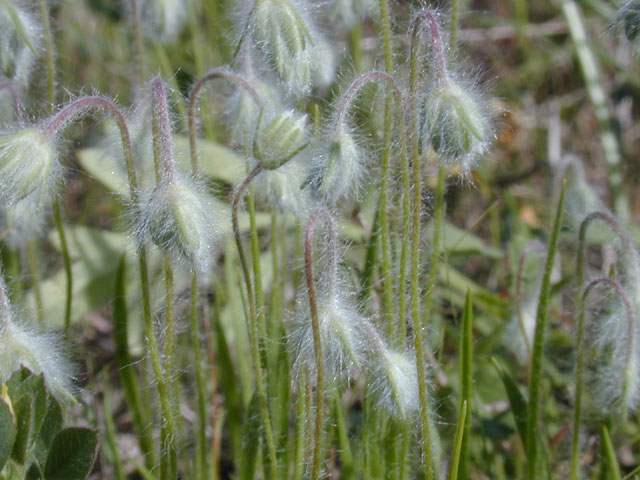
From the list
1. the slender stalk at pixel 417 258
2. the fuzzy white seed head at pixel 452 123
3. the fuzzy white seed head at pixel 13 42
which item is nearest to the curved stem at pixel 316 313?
the slender stalk at pixel 417 258

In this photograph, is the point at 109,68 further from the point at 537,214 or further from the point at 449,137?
the point at 449,137

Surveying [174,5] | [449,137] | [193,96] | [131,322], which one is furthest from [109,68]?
[449,137]

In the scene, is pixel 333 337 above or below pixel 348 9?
below

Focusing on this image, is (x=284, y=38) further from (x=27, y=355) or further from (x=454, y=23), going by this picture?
(x=27, y=355)

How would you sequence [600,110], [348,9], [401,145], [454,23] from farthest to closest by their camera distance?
[600,110], [348,9], [454,23], [401,145]

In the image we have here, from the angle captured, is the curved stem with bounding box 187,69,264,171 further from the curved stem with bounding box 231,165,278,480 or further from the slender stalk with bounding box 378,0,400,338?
the slender stalk with bounding box 378,0,400,338

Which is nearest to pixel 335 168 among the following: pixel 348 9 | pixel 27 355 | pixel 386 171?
pixel 386 171

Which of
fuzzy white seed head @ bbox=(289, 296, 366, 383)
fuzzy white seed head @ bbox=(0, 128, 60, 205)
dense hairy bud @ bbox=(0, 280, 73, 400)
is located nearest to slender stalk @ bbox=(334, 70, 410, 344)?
fuzzy white seed head @ bbox=(289, 296, 366, 383)
